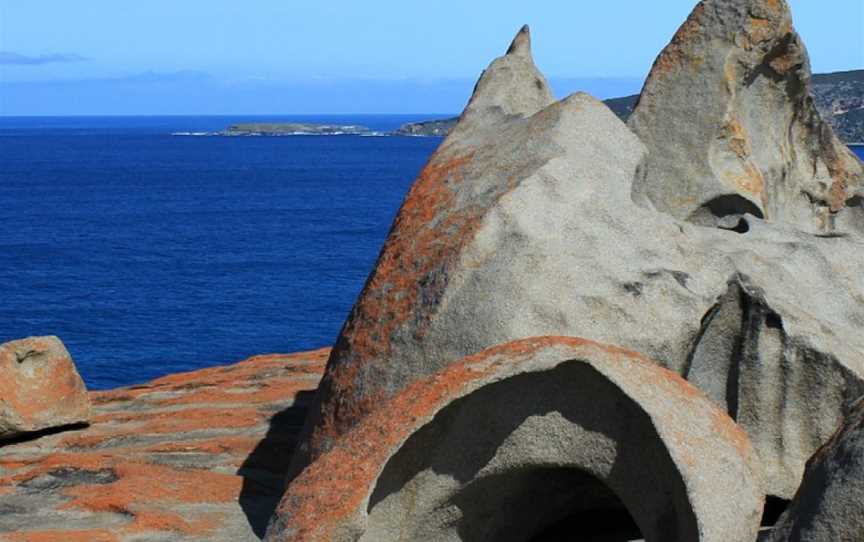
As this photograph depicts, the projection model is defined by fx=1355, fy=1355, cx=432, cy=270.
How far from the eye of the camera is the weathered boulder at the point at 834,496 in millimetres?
4137

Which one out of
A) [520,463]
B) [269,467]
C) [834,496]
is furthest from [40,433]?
[834,496]

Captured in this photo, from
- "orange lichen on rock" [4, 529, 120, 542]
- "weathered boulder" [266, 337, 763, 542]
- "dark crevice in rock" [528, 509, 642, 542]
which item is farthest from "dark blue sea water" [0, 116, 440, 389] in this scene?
"weathered boulder" [266, 337, 763, 542]

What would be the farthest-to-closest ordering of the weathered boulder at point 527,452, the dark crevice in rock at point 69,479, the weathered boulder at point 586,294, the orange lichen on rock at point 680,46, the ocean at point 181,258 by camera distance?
the ocean at point 181,258, the orange lichen on rock at point 680,46, the dark crevice in rock at point 69,479, the weathered boulder at point 586,294, the weathered boulder at point 527,452

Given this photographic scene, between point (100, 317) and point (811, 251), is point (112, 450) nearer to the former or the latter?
point (811, 251)

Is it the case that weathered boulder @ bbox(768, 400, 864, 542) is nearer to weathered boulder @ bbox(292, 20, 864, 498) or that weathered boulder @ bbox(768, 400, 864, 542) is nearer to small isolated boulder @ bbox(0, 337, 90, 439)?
weathered boulder @ bbox(292, 20, 864, 498)

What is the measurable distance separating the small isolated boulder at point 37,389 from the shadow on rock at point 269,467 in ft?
4.53

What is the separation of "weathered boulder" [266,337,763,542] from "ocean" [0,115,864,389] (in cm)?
2956

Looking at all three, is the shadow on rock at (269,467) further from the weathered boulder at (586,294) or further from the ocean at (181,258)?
the ocean at (181,258)

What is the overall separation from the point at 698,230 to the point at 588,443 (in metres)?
2.03

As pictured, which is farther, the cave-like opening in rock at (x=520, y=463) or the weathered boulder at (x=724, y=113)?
the weathered boulder at (x=724, y=113)

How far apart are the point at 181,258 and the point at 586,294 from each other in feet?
177

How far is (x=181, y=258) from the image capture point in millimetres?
59000

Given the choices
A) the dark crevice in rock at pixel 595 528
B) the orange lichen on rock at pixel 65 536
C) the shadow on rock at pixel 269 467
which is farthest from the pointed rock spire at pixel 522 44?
the orange lichen on rock at pixel 65 536

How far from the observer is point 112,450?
27.4 ft
